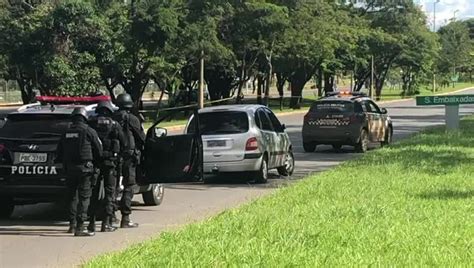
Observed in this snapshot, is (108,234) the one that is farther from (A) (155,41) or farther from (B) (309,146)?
(A) (155,41)

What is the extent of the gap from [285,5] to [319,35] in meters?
3.41

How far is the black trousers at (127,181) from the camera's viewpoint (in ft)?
32.3


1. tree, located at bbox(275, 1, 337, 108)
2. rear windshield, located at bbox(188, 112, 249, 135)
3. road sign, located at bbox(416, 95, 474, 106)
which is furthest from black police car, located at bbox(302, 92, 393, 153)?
tree, located at bbox(275, 1, 337, 108)

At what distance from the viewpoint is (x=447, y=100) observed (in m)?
26.8

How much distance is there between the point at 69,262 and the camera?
7.88 m

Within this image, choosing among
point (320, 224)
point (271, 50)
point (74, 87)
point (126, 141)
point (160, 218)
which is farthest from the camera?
point (271, 50)

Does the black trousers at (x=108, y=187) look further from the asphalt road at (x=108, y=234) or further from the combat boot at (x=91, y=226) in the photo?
the asphalt road at (x=108, y=234)

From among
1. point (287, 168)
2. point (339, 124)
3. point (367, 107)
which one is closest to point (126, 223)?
point (287, 168)

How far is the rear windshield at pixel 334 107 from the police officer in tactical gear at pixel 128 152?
12606 mm

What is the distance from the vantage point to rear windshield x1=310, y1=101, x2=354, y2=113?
72.4 feet

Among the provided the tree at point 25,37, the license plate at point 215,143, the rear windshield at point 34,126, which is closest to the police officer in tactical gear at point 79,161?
the rear windshield at point 34,126

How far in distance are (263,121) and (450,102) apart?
12.7 meters

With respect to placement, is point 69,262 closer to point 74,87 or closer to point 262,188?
point 262,188

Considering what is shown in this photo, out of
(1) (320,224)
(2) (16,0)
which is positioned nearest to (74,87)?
(2) (16,0)
